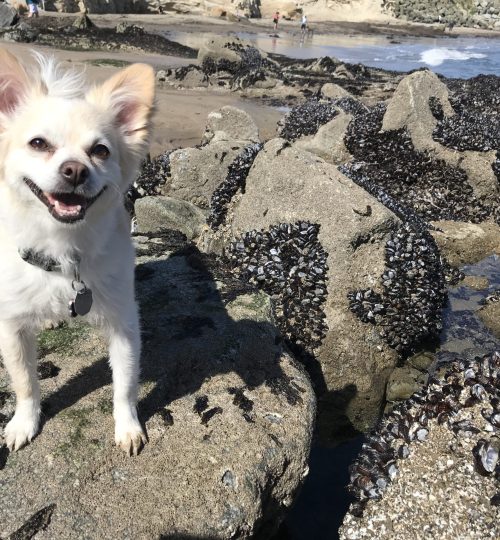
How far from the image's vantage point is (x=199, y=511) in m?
3.33

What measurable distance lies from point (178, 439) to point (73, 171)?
2.11 m

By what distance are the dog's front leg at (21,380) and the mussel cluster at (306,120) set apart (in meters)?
11.9

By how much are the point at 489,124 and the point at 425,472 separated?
1092cm

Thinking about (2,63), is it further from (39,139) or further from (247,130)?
(247,130)

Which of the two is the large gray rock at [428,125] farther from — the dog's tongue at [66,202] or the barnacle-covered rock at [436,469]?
the dog's tongue at [66,202]

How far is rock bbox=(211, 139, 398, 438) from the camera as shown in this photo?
5.89 m

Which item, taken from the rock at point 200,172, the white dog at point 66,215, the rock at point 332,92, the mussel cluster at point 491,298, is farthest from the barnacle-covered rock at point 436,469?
the rock at point 332,92

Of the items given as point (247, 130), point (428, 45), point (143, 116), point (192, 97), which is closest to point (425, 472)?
point (143, 116)

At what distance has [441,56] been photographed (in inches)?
1866

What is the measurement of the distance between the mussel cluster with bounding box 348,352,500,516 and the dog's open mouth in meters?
3.12

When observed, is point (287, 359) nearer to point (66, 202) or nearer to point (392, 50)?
point (66, 202)

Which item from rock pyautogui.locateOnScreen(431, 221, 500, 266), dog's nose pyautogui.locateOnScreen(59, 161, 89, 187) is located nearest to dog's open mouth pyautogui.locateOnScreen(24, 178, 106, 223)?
dog's nose pyautogui.locateOnScreen(59, 161, 89, 187)

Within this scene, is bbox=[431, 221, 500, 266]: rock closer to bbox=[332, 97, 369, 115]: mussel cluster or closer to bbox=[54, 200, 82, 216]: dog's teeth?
bbox=[54, 200, 82, 216]: dog's teeth

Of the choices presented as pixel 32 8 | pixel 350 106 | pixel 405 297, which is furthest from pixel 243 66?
pixel 32 8
